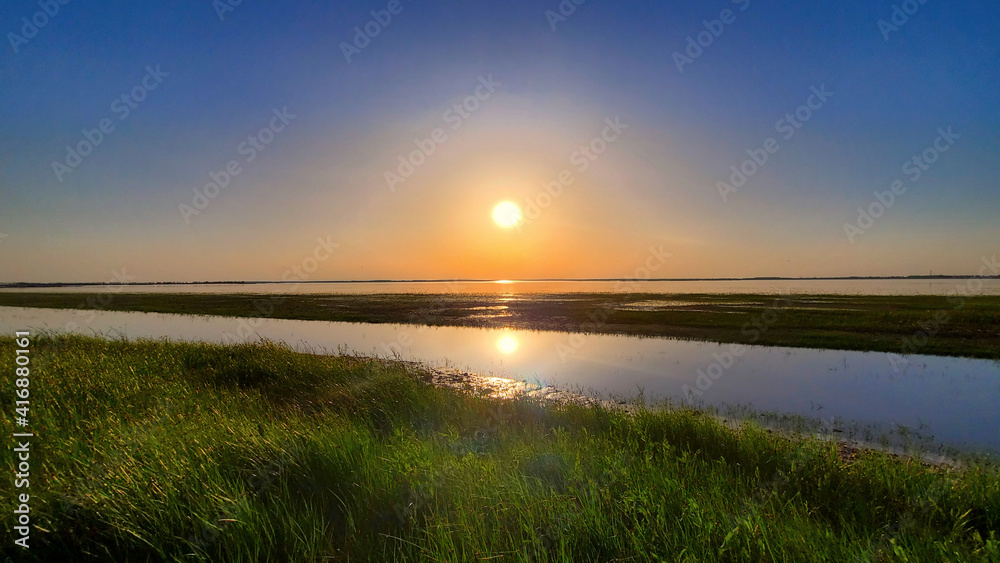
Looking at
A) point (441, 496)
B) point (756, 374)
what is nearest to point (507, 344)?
point (756, 374)

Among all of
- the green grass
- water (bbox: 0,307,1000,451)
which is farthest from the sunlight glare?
the green grass

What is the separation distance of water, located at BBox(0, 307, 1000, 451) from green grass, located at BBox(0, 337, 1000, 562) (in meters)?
5.16

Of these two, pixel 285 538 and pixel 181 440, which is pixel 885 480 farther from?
pixel 181 440

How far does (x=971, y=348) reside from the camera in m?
22.5

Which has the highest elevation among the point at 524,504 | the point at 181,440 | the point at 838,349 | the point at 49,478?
the point at 838,349

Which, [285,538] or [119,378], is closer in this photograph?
[285,538]

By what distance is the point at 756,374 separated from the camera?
18219 mm

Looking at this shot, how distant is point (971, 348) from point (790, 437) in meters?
21.4

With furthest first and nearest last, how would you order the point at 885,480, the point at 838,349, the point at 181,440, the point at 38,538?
1. the point at 838,349
2. the point at 885,480
3. the point at 181,440
4. the point at 38,538

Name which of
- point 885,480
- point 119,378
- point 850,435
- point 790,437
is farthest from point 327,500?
point 850,435

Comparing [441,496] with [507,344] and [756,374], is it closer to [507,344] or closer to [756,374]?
[756,374]

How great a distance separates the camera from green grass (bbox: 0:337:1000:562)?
411 cm

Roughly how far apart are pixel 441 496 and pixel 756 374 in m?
17.4

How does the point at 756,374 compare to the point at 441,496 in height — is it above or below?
above
